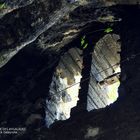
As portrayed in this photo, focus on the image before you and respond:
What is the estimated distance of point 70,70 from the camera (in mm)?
7691

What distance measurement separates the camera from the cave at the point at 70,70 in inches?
249

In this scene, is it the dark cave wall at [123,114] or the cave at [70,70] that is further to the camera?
the cave at [70,70]

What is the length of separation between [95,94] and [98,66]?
45 centimetres

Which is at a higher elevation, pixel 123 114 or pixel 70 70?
pixel 70 70

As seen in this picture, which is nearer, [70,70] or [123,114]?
[123,114]

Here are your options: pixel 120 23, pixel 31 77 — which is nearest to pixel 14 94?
pixel 31 77

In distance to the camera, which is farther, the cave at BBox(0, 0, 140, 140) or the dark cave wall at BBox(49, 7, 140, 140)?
the cave at BBox(0, 0, 140, 140)

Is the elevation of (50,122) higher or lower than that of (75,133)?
higher

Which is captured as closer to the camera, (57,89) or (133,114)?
(133,114)

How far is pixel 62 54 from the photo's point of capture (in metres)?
7.67

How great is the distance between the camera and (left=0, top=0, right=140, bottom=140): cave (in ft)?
20.7

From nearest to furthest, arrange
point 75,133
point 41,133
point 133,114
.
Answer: point 133,114
point 75,133
point 41,133

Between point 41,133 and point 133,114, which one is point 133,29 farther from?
point 41,133

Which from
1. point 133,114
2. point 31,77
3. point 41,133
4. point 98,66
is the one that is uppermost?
point 31,77
